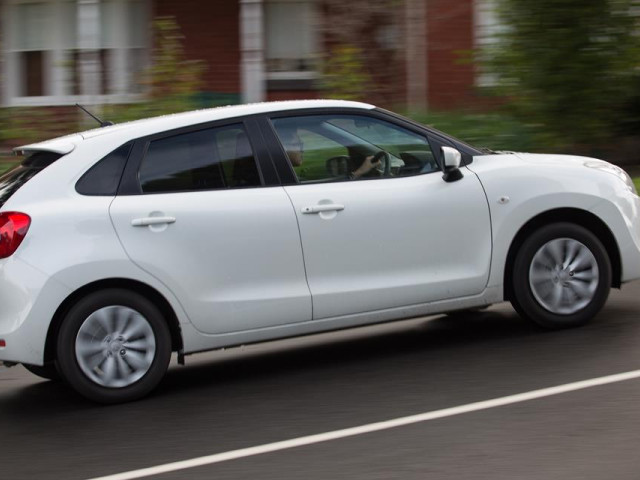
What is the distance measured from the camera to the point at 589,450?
5.20m

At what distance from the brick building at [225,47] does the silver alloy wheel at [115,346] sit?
36.9 feet

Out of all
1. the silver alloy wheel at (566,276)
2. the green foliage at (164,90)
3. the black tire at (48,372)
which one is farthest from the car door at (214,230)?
the green foliage at (164,90)

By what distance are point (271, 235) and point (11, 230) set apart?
1.49 metres

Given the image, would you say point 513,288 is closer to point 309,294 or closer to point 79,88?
point 309,294

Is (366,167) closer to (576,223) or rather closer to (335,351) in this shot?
(335,351)

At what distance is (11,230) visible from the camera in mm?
6367

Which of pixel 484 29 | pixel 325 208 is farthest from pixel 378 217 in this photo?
pixel 484 29

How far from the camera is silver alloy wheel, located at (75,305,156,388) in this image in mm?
6484

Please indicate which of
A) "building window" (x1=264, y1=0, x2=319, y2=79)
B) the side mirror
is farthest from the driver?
"building window" (x1=264, y1=0, x2=319, y2=79)

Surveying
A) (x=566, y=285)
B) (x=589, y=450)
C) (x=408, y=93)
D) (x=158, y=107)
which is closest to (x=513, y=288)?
(x=566, y=285)

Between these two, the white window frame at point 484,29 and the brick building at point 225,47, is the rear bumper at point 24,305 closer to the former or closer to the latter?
the white window frame at point 484,29

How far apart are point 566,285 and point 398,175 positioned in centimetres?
133

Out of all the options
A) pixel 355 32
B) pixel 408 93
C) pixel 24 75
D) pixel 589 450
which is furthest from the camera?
pixel 24 75

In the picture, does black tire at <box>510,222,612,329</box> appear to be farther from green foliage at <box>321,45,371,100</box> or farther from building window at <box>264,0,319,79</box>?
building window at <box>264,0,319,79</box>
